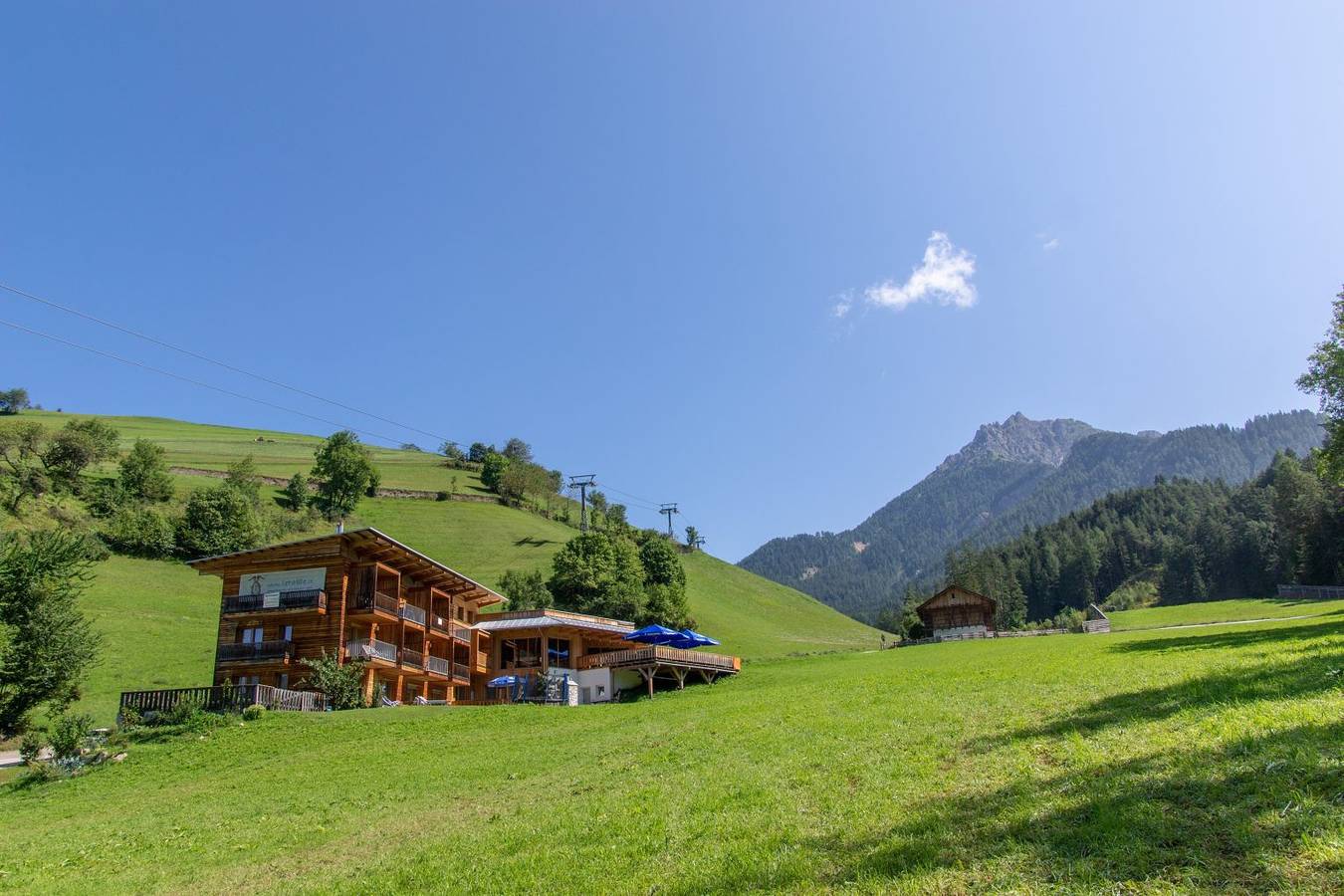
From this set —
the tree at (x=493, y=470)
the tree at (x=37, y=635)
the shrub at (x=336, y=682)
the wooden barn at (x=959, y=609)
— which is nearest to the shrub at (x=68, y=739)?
the shrub at (x=336, y=682)

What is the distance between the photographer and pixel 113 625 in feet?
162

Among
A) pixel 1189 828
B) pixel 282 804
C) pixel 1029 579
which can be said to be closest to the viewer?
pixel 1189 828

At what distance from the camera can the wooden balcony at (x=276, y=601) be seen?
39594 millimetres

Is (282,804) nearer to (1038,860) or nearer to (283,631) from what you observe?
(1038,860)

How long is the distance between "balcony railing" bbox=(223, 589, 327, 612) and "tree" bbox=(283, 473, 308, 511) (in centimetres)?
5023

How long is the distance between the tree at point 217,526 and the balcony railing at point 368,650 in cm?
3402

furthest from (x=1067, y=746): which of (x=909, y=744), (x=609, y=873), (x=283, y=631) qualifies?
(x=283, y=631)

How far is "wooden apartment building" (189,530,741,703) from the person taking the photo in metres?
39.8

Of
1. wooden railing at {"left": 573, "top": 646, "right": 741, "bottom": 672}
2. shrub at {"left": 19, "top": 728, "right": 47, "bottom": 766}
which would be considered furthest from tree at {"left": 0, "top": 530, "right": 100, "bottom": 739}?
wooden railing at {"left": 573, "top": 646, "right": 741, "bottom": 672}

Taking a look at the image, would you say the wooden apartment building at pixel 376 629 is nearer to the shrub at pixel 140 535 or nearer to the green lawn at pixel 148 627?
the green lawn at pixel 148 627

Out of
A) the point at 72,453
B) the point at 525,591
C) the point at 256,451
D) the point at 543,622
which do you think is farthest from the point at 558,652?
the point at 256,451

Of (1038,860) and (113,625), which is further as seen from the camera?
(113,625)

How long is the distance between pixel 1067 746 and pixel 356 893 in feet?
32.3

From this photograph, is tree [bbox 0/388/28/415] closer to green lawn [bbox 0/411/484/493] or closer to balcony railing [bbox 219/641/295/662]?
green lawn [bbox 0/411/484/493]
